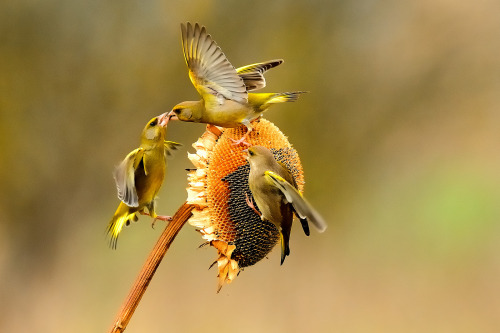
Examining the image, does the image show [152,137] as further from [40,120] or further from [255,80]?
[40,120]

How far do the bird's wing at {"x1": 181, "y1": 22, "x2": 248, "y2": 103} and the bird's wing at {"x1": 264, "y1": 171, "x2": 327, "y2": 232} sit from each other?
199 mm

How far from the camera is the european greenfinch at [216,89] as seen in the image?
3.98 feet

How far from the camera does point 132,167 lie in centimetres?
120

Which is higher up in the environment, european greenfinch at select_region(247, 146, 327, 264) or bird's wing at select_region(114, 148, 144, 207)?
bird's wing at select_region(114, 148, 144, 207)

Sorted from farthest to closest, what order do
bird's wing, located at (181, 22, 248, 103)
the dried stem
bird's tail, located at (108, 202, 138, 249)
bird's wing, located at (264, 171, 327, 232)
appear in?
bird's tail, located at (108, 202, 138, 249) → bird's wing, located at (181, 22, 248, 103) → the dried stem → bird's wing, located at (264, 171, 327, 232)

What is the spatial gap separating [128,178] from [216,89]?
272mm

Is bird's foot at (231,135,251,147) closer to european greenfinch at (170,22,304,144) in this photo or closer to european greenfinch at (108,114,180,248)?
european greenfinch at (170,22,304,144)

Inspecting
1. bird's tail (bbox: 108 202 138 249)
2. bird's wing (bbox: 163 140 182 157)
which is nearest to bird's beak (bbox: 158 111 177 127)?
bird's wing (bbox: 163 140 182 157)

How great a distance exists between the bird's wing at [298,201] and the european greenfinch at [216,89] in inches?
7.3

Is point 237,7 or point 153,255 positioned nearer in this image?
point 153,255

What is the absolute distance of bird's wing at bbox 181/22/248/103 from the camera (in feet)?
3.92

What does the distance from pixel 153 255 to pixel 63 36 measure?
2.79m

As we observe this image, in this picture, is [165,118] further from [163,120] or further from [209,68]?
[209,68]

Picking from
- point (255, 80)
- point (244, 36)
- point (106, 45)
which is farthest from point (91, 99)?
point (255, 80)
